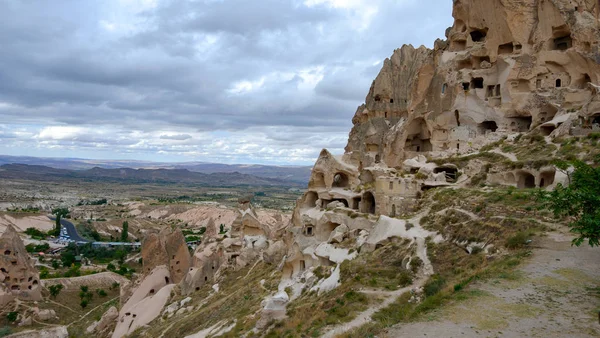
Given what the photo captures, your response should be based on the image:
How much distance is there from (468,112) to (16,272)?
42.9m

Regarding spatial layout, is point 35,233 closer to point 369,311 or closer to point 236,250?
point 236,250

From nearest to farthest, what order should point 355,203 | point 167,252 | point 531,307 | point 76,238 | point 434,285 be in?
point 531,307
point 434,285
point 355,203
point 167,252
point 76,238

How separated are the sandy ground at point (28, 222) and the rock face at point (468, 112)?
248 ft

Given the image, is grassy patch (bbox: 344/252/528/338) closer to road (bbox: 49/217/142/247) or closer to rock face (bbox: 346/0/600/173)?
rock face (bbox: 346/0/600/173)

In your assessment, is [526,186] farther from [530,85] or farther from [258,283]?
[258,283]

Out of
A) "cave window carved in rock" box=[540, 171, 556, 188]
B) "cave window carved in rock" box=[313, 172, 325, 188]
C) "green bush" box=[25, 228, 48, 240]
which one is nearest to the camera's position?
"cave window carved in rock" box=[540, 171, 556, 188]

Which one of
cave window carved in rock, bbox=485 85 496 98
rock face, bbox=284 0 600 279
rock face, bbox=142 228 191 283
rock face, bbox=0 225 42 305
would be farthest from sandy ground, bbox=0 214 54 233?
cave window carved in rock, bbox=485 85 496 98

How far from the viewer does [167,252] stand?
1489 inches

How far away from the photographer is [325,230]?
92.9ft

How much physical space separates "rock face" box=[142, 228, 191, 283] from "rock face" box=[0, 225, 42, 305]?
11395 mm

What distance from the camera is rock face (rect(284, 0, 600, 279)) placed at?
92.7ft

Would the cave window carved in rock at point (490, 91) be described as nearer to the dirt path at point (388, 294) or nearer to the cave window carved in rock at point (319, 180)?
the cave window carved in rock at point (319, 180)

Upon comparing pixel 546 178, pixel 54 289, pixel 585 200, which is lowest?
pixel 54 289

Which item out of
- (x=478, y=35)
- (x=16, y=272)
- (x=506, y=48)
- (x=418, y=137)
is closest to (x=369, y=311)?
(x=418, y=137)
